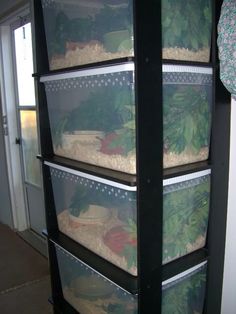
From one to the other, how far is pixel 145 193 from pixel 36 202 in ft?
6.44

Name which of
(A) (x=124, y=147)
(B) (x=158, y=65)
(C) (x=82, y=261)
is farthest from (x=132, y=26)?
(C) (x=82, y=261)

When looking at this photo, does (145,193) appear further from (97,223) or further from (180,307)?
(180,307)

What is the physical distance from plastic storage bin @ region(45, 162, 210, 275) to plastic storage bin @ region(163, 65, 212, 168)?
0.28 feet

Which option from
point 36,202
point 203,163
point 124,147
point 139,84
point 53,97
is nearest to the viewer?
point 139,84

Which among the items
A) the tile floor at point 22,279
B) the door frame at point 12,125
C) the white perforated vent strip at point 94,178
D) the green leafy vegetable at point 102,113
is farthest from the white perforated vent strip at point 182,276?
the door frame at point 12,125

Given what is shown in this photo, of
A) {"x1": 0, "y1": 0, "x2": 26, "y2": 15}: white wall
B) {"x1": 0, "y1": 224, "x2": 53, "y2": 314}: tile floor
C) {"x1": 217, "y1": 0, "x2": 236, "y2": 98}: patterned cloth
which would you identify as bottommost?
{"x1": 0, "y1": 224, "x2": 53, "y2": 314}: tile floor

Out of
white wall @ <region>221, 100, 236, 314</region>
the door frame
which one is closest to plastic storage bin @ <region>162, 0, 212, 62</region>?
white wall @ <region>221, 100, 236, 314</region>

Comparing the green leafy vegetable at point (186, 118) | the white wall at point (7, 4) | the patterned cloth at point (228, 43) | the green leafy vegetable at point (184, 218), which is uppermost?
the white wall at point (7, 4)

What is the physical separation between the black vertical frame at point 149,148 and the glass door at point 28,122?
1.72 metres

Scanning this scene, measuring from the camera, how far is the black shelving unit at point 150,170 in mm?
889

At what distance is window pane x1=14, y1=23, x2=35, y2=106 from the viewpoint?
2414 mm

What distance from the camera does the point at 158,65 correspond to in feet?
2.99

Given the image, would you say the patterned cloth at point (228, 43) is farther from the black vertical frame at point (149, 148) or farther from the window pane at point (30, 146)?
the window pane at point (30, 146)

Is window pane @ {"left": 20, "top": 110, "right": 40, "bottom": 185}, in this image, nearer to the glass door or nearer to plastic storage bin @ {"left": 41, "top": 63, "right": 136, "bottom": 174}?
the glass door
